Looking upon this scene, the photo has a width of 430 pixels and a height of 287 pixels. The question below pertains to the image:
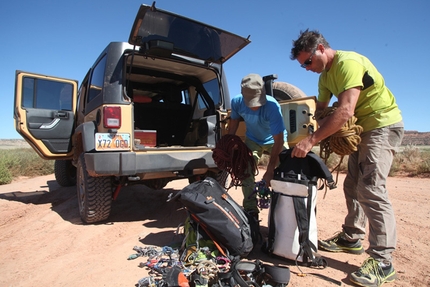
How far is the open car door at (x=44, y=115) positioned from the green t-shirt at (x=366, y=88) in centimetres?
388

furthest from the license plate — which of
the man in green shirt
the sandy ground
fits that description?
the man in green shirt

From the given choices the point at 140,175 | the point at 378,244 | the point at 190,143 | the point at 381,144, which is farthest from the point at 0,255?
the point at 381,144

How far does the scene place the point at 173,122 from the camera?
15.8ft

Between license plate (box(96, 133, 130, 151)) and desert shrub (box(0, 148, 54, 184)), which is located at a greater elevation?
license plate (box(96, 133, 130, 151))

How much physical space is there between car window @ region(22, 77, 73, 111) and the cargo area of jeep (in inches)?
0.6

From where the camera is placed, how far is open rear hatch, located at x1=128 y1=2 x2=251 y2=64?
2.80 meters

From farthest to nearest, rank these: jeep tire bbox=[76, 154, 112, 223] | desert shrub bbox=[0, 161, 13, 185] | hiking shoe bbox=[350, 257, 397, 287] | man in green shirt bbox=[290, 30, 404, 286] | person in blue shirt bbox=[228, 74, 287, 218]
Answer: desert shrub bbox=[0, 161, 13, 185]
jeep tire bbox=[76, 154, 112, 223]
person in blue shirt bbox=[228, 74, 287, 218]
man in green shirt bbox=[290, 30, 404, 286]
hiking shoe bbox=[350, 257, 397, 287]

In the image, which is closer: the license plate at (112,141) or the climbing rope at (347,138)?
the climbing rope at (347,138)

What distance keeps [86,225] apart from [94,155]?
1.03 metres

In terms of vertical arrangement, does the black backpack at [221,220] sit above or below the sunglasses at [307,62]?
below

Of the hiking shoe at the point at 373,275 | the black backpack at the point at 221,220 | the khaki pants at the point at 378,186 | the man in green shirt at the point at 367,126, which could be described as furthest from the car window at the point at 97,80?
the hiking shoe at the point at 373,275

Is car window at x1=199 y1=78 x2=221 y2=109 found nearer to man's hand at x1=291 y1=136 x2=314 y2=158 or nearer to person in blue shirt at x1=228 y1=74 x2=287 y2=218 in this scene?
person in blue shirt at x1=228 y1=74 x2=287 y2=218

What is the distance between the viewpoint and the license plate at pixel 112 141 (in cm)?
282

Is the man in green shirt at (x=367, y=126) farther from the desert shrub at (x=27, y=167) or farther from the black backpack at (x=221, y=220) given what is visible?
the desert shrub at (x=27, y=167)
